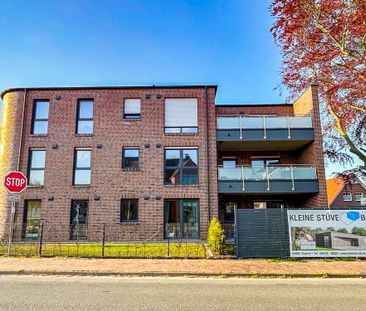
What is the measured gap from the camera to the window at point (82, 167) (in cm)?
1725

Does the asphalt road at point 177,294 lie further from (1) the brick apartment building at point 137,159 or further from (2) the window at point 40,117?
(2) the window at point 40,117

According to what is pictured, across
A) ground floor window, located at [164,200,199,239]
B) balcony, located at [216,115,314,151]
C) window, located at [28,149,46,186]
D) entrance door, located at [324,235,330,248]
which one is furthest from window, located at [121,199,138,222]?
entrance door, located at [324,235,330,248]

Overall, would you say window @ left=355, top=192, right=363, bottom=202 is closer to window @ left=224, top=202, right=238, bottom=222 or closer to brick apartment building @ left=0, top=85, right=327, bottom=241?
brick apartment building @ left=0, top=85, right=327, bottom=241

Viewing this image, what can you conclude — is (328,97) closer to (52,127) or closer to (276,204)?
(276,204)

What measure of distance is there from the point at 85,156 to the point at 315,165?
40.7 ft

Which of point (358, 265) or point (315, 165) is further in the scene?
point (315, 165)

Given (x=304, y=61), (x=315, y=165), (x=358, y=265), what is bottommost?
(x=358, y=265)

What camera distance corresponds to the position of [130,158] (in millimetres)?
17484

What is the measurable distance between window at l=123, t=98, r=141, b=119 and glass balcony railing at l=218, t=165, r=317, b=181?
594cm

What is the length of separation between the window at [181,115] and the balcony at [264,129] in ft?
4.75

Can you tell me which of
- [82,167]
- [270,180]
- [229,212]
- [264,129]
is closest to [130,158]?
[82,167]

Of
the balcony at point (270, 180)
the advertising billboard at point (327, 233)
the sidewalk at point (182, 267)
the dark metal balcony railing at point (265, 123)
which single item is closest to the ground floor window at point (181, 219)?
the balcony at point (270, 180)

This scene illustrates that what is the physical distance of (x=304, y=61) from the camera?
28.1 feet

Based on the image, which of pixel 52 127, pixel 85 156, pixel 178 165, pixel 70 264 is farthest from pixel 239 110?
pixel 70 264
